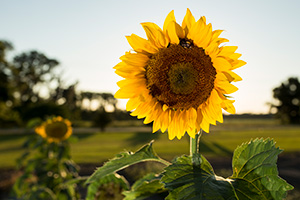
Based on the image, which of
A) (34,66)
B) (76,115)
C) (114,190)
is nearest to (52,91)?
(34,66)

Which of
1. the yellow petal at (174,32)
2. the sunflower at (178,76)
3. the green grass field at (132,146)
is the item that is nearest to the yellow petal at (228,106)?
the sunflower at (178,76)

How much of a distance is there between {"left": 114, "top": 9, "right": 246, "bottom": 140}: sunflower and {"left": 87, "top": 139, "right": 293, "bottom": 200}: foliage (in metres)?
0.14

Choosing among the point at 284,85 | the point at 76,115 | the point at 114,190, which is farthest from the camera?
the point at 284,85

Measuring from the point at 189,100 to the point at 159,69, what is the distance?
16cm

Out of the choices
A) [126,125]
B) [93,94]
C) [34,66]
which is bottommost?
[126,125]

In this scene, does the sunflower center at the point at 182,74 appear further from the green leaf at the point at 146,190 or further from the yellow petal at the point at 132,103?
the green leaf at the point at 146,190

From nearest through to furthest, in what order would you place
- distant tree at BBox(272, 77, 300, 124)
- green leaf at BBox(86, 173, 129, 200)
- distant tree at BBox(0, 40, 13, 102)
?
green leaf at BBox(86, 173, 129, 200), distant tree at BBox(0, 40, 13, 102), distant tree at BBox(272, 77, 300, 124)

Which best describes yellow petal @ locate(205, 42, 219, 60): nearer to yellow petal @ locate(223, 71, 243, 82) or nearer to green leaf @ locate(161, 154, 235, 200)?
yellow petal @ locate(223, 71, 243, 82)

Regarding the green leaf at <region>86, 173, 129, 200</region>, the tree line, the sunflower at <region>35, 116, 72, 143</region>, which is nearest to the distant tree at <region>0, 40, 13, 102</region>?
the tree line

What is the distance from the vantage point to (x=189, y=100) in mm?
1211

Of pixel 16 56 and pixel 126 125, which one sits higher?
pixel 16 56

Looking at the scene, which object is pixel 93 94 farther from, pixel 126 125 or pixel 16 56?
pixel 16 56

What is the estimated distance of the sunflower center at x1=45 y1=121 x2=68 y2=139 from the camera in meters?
5.06

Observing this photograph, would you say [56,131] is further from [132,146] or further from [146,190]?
[132,146]
